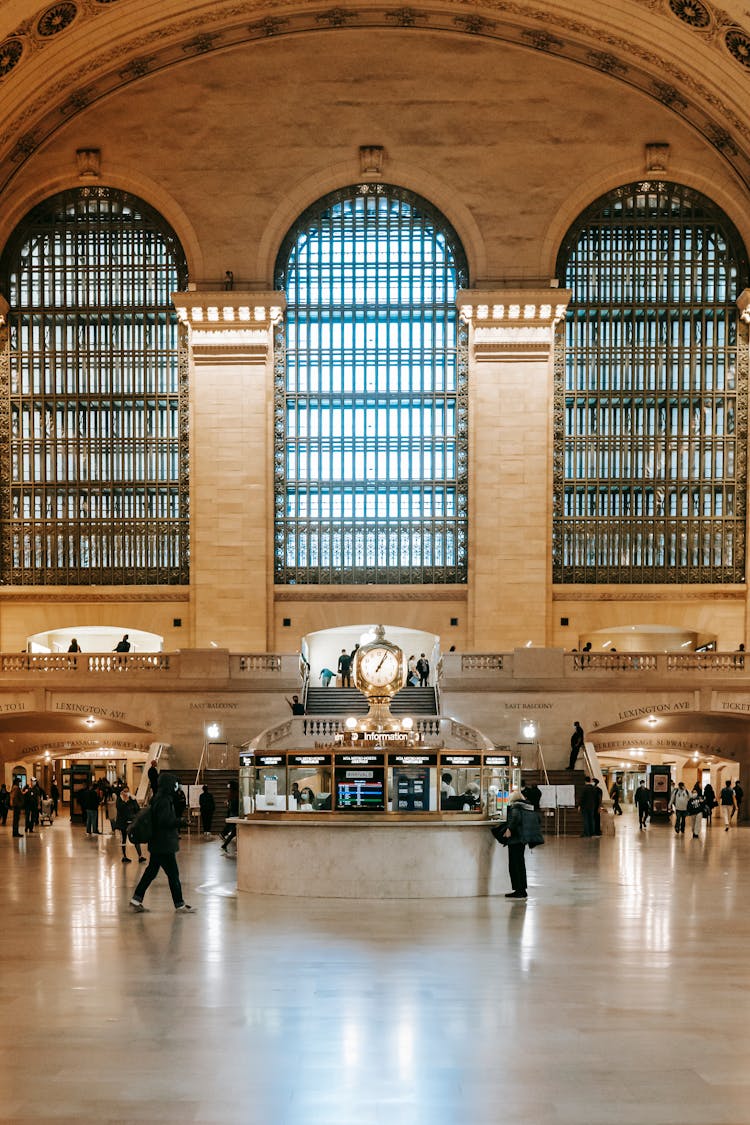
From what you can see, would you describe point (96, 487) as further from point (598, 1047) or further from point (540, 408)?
point (598, 1047)

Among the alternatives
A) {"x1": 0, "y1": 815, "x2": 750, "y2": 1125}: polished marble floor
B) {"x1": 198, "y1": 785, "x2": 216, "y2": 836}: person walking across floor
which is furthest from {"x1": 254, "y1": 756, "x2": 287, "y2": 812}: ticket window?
{"x1": 198, "y1": 785, "x2": 216, "y2": 836}: person walking across floor

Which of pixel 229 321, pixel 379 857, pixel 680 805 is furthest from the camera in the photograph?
pixel 229 321

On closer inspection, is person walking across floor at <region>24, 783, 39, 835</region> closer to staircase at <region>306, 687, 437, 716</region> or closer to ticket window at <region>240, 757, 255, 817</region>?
staircase at <region>306, 687, 437, 716</region>

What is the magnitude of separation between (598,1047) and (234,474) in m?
30.0

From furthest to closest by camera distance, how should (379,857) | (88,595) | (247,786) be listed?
(88,595)
(247,786)
(379,857)

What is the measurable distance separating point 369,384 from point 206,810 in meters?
15.4

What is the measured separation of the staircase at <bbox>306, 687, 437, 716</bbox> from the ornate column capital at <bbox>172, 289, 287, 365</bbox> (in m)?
9.52

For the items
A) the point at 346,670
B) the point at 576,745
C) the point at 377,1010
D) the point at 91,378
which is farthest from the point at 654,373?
the point at 377,1010

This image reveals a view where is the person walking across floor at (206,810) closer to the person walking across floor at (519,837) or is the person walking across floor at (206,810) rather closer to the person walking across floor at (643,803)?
the person walking across floor at (643,803)

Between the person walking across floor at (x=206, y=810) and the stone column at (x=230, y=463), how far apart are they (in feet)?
35.4

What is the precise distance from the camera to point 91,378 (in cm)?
3800

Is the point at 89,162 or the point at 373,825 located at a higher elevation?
the point at 89,162

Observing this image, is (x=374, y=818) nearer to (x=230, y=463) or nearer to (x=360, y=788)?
(x=360, y=788)

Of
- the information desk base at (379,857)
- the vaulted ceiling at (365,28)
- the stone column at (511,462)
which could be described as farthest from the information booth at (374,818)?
the vaulted ceiling at (365,28)
